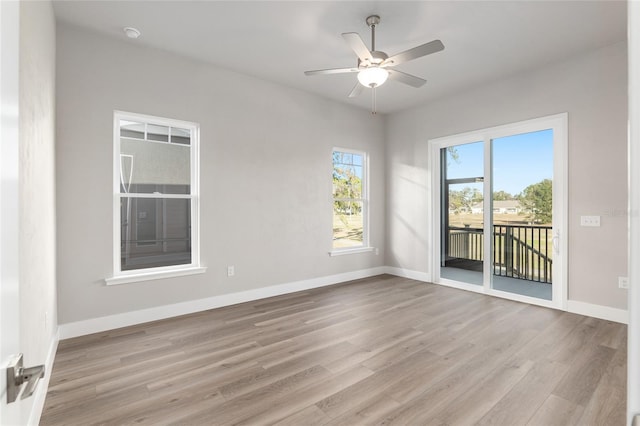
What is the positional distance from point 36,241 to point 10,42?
1.94 m

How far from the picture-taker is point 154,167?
381cm

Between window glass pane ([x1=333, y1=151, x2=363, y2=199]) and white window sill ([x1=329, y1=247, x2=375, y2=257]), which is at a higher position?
window glass pane ([x1=333, y1=151, x2=363, y2=199])

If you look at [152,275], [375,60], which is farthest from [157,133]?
[375,60]

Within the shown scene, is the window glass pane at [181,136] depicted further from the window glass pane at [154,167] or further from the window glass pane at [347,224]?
the window glass pane at [347,224]

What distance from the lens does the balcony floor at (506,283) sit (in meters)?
4.30

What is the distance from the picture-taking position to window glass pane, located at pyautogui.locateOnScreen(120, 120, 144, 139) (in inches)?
142

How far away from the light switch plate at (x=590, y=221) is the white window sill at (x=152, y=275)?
4.61 meters

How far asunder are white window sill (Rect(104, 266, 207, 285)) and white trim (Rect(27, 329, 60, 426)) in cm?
71

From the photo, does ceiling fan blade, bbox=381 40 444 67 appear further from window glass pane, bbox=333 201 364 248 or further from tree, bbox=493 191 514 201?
window glass pane, bbox=333 201 364 248

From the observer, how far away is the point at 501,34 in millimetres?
3395

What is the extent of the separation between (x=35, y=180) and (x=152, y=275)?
1838mm

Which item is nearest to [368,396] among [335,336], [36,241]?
[335,336]

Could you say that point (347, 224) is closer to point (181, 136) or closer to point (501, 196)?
point (501, 196)

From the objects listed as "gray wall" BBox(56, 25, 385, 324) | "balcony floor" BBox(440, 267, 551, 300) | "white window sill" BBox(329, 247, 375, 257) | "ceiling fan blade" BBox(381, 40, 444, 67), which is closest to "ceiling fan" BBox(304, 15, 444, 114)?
"ceiling fan blade" BBox(381, 40, 444, 67)
